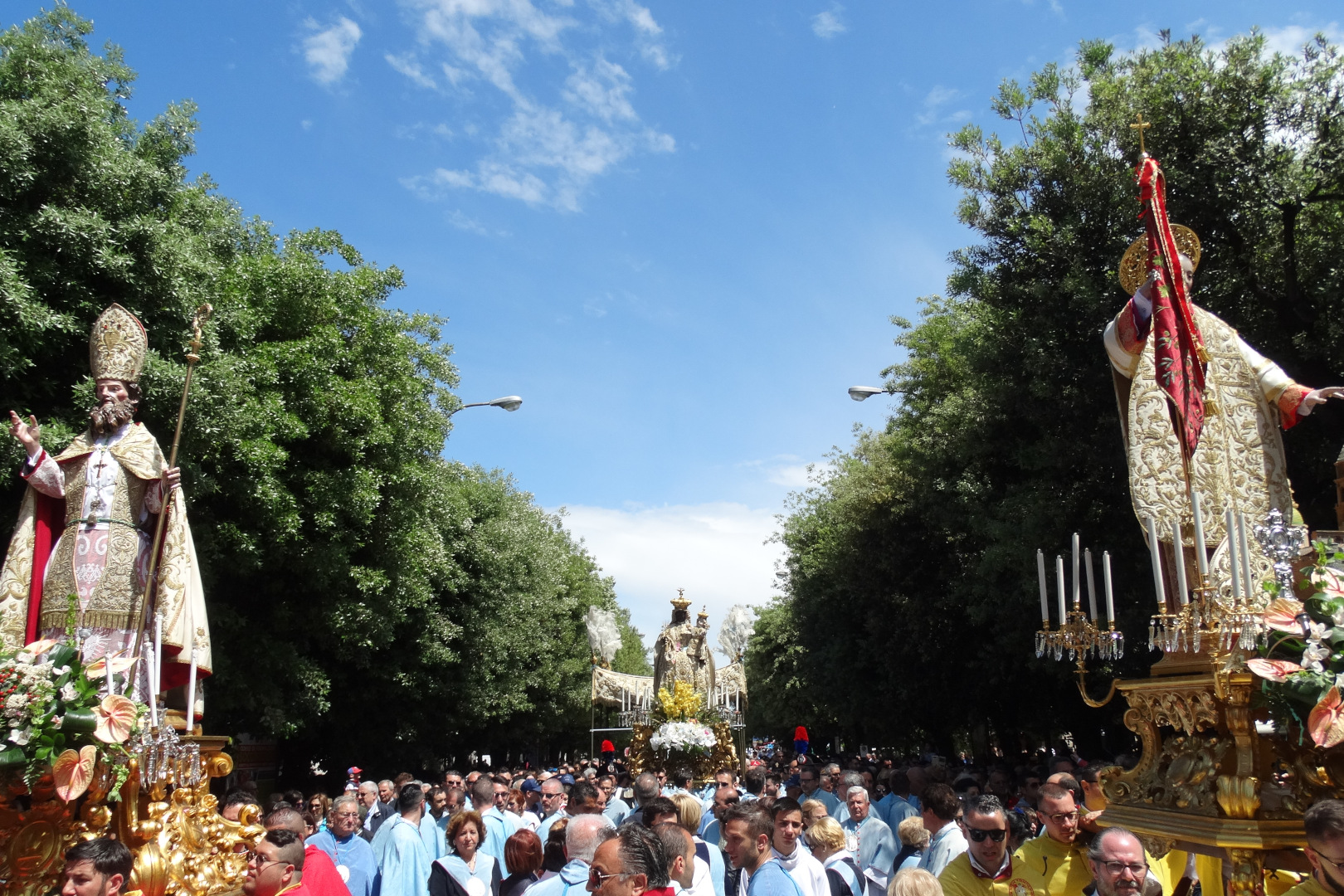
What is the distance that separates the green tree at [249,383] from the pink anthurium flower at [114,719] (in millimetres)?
5854

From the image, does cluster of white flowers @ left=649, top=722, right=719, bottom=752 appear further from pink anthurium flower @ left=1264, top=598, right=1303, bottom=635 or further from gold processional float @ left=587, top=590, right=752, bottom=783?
pink anthurium flower @ left=1264, top=598, right=1303, bottom=635

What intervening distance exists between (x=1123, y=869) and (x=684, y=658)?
14.2 metres

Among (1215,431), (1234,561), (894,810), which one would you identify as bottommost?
(894,810)

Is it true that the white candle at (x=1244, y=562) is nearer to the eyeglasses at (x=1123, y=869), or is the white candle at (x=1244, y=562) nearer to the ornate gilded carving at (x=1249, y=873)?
the ornate gilded carving at (x=1249, y=873)

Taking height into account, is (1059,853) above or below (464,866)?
above

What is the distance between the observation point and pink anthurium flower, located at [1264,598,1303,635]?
433cm

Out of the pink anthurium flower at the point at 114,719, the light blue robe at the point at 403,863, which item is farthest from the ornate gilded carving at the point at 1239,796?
the light blue robe at the point at 403,863

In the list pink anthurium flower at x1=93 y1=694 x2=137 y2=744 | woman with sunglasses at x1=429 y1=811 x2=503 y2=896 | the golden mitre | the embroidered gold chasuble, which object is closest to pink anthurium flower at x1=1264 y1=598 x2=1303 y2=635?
woman with sunglasses at x1=429 y1=811 x2=503 y2=896

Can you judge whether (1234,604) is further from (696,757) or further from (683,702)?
(683,702)

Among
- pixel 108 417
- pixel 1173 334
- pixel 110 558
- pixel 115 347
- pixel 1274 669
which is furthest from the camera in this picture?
pixel 115 347

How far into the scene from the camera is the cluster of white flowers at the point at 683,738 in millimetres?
15805

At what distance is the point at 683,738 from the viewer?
1583cm

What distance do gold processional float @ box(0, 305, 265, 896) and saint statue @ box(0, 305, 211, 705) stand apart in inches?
0.5

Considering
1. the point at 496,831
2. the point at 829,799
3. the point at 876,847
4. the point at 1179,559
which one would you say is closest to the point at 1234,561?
the point at 1179,559
